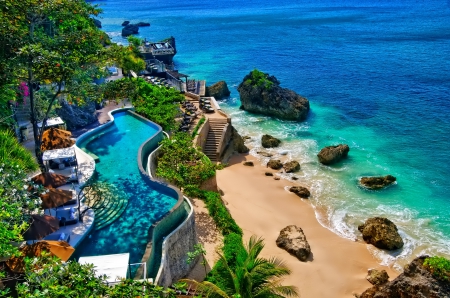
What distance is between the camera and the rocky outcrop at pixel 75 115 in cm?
3388

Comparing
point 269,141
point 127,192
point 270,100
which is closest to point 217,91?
point 270,100

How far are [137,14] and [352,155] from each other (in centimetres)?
16011

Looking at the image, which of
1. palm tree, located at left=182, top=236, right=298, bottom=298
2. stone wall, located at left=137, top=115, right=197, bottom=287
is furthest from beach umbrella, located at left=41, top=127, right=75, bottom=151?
palm tree, located at left=182, top=236, right=298, bottom=298

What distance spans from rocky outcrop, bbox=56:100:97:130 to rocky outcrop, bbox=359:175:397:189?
25.6 metres

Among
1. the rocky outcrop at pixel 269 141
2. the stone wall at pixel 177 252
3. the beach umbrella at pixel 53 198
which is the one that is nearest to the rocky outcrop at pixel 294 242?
the stone wall at pixel 177 252

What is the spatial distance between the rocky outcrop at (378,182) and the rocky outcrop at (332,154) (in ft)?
14.9

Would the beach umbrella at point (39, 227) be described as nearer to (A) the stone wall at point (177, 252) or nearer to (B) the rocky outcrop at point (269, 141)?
(A) the stone wall at point (177, 252)

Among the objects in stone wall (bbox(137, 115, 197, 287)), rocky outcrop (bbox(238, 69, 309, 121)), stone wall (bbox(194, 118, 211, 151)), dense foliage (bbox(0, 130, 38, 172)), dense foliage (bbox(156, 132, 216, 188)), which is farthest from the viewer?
rocky outcrop (bbox(238, 69, 309, 121))

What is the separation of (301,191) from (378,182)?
765 cm

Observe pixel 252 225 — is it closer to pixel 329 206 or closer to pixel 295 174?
pixel 329 206

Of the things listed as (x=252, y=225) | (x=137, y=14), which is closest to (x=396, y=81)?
(x=252, y=225)

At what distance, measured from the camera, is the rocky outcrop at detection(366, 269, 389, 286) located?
23.8m

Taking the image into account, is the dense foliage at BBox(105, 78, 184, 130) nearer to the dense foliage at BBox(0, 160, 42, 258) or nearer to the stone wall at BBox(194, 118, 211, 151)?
the stone wall at BBox(194, 118, 211, 151)

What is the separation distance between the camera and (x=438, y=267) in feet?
65.6
